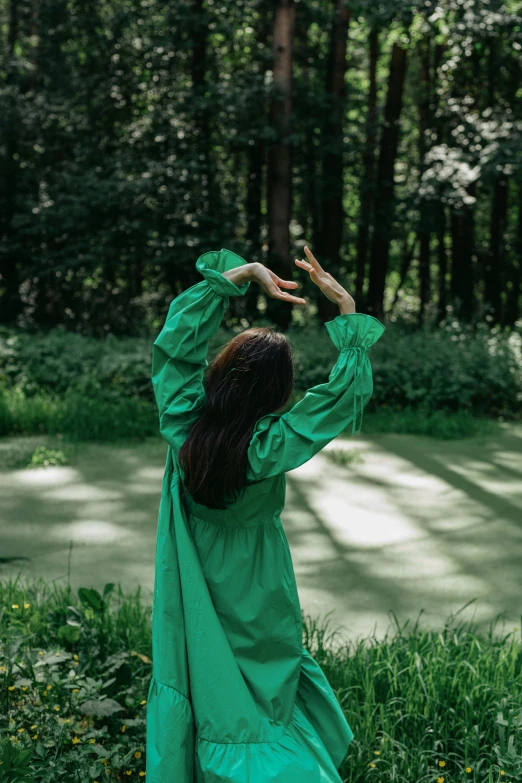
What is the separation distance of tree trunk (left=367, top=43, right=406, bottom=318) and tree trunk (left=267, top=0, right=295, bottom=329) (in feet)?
11.9

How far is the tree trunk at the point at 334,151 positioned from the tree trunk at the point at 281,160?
1500 mm

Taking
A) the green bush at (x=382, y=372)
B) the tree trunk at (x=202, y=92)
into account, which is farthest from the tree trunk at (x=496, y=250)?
the green bush at (x=382, y=372)

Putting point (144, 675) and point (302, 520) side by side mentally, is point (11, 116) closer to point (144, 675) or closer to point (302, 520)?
point (302, 520)

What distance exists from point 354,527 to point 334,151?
10468mm

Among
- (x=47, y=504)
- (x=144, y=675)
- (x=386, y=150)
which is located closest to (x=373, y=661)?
(x=144, y=675)

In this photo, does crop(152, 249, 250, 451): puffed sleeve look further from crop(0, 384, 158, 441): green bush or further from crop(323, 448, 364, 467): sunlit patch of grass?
crop(0, 384, 158, 441): green bush

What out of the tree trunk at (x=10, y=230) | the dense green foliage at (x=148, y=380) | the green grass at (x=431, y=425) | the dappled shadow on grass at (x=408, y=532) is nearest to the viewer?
the dappled shadow on grass at (x=408, y=532)

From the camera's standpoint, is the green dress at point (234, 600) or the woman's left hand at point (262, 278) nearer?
the green dress at point (234, 600)

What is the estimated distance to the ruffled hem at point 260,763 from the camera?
6.60 feet

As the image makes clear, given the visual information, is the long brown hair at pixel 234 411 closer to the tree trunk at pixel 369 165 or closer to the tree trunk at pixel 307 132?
the tree trunk at pixel 307 132

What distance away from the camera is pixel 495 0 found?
34.0 feet

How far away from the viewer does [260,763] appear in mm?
2037

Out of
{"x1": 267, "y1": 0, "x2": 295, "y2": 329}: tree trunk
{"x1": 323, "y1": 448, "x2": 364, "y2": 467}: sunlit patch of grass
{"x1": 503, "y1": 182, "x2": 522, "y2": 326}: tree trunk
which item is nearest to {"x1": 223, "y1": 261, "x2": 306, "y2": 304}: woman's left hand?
{"x1": 323, "y1": 448, "x2": 364, "y2": 467}: sunlit patch of grass

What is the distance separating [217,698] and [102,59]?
46.2 ft
